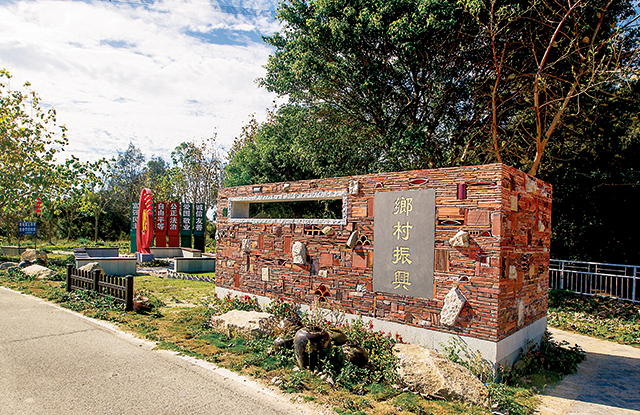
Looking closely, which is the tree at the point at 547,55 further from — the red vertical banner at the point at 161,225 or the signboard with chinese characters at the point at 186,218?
the red vertical banner at the point at 161,225

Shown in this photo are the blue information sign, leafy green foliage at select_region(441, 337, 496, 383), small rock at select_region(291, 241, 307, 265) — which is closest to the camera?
leafy green foliage at select_region(441, 337, 496, 383)

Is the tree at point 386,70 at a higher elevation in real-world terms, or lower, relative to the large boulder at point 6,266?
higher

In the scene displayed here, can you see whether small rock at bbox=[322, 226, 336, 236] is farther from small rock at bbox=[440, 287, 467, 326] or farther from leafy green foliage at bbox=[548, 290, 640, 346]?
leafy green foliage at bbox=[548, 290, 640, 346]

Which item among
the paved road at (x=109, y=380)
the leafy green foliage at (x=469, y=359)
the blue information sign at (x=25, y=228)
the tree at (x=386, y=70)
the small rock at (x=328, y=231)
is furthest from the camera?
the blue information sign at (x=25, y=228)

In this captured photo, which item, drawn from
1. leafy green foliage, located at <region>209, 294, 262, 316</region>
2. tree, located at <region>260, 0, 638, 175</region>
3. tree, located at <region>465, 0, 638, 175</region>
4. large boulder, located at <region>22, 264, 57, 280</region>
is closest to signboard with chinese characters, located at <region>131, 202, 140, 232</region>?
large boulder, located at <region>22, 264, 57, 280</region>

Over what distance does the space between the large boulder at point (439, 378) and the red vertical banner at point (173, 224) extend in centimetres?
1828

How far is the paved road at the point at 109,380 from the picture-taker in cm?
438

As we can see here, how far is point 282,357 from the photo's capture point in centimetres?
589

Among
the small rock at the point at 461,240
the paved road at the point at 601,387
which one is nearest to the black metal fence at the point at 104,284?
the small rock at the point at 461,240

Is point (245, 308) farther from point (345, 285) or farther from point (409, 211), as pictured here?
point (409, 211)

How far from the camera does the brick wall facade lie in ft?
17.2

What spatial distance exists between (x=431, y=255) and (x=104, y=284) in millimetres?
→ 8091

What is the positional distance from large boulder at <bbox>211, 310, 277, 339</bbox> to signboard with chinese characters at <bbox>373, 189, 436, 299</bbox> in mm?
2067

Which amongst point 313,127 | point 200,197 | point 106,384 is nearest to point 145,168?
point 200,197
